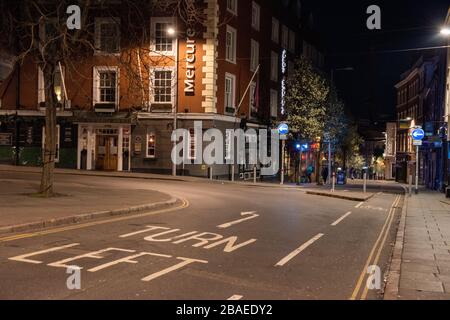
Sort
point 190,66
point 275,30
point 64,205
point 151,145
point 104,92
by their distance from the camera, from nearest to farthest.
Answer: point 64,205, point 190,66, point 151,145, point 104,92, point 275,30

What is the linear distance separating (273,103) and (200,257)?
3706 centimetres

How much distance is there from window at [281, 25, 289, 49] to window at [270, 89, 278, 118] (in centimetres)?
A: 457

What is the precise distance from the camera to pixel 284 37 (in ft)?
156

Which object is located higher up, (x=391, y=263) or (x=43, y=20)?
(x=43, y=20)

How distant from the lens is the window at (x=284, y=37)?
4681 cm

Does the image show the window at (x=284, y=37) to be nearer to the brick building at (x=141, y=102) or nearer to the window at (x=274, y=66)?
the window at (x=274, y=66)

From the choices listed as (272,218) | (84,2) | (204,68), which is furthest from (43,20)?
(204,68)

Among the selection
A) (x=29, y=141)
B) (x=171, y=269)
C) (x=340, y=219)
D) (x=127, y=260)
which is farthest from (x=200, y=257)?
(x=29, y=141)

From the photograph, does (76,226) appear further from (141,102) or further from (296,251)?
(141,102)

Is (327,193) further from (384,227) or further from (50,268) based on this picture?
(50,268)

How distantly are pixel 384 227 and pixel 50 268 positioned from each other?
32.0 feet

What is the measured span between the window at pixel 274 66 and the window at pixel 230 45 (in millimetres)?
8485

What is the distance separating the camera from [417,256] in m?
9.93

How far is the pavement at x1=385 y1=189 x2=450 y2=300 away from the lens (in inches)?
283
